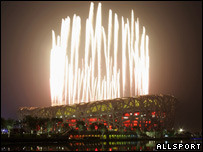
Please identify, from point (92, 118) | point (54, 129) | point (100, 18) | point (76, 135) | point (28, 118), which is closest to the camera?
point (100, 18)

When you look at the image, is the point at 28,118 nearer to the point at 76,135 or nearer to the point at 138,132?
the point at 76,135

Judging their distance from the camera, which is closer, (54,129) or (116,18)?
(116,18)

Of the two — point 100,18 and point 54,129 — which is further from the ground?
point 100,18

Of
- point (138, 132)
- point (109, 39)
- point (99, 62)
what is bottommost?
point (138, 132)

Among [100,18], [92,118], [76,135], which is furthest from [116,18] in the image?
[92,118]

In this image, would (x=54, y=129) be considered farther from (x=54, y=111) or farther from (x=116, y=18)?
(x=116, y=18)

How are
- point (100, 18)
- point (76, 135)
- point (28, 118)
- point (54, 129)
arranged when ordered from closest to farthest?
point (100, 18)
point (76, 135)
point (28, 118)
point (54, 129)
